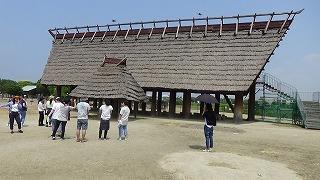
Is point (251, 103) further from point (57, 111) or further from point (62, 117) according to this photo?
point (57, 111)

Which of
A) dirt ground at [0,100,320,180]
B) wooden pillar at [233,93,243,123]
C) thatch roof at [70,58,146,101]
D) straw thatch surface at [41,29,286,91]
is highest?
straw thatch surface at [41,29,286,91]

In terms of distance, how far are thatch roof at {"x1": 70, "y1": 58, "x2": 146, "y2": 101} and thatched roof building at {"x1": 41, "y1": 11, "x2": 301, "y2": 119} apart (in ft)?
9.52

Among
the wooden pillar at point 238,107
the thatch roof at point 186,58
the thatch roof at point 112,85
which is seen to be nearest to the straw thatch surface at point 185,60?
the thatch roof at point 186,58

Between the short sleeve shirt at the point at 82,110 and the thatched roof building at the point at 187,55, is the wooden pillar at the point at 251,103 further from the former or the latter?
the short sleeve shirt at the point at 82,110

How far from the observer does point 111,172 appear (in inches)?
388

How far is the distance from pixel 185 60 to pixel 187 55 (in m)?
0.52

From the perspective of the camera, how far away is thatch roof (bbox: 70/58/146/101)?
→ 2660 cm

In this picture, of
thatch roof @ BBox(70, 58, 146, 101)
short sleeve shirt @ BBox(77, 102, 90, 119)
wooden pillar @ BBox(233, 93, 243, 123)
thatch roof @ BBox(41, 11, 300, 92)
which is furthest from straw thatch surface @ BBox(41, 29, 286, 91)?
short sleeve shirt @ BBox(77, 102, 90, 119)

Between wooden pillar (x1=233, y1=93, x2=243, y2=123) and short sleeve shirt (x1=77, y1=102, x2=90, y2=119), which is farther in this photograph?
wooden pillar (x1=233, y1=93, x2=243, y2=123)

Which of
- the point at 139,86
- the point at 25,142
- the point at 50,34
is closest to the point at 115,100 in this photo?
the point at 139,86

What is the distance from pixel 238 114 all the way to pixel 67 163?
1902 cm

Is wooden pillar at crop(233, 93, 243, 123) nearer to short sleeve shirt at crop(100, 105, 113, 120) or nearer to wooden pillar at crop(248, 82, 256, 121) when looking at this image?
wooden pillar at crop(248, 82, 256, 121)

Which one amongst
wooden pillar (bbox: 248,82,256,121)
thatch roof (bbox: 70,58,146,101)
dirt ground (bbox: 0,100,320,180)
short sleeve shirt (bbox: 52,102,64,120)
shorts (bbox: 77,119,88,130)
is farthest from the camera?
wooden pillar (bbox: 248,82,256,121)

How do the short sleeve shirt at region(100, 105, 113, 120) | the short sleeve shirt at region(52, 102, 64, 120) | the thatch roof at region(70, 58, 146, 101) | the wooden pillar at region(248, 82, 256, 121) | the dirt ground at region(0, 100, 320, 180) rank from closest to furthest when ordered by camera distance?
the dirt ground at region(0, 100, 320, 180), the short sleeve shirt at region(52, 102, 64, 120), the short sleeve shirt at region(100, 105, 113, 120), the thatch roof at region(70, 58, 146, 101), the wooden pillar at region(248, 82, 256, 121)
